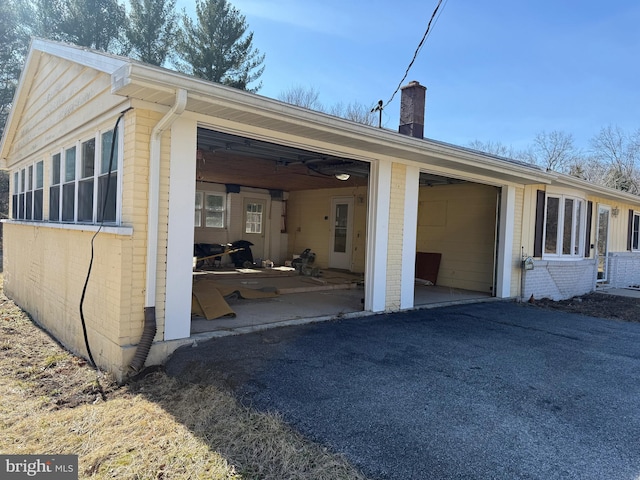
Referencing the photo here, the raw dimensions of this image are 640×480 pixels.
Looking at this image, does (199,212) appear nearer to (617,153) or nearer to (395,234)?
(395,234)

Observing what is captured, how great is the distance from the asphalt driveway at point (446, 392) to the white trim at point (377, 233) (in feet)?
1.84

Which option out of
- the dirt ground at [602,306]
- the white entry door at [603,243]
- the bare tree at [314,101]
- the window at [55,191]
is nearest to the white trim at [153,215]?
the window at [55,191]

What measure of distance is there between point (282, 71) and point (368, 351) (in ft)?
73.0

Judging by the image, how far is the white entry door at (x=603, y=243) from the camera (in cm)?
1137

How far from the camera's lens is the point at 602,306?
8.72 metres

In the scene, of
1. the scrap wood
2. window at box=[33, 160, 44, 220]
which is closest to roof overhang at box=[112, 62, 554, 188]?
the scrap wood

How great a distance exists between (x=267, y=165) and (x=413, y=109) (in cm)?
319

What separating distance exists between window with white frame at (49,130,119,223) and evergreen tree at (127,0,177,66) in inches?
590

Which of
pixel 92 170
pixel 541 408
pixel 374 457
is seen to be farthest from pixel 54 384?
pixel 541 408

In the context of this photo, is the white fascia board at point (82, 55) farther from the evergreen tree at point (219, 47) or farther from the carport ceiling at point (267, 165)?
the evergreen tree at point (219, 47)

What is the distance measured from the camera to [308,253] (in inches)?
503

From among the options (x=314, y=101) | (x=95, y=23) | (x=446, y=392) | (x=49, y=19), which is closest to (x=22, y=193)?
(x=446, y=392)

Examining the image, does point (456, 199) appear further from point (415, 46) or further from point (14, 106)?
point (14, 106)

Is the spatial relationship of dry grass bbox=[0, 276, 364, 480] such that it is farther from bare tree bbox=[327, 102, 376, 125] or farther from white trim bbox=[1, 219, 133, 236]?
bare tree bbox=[327, 102, 376, 125]
